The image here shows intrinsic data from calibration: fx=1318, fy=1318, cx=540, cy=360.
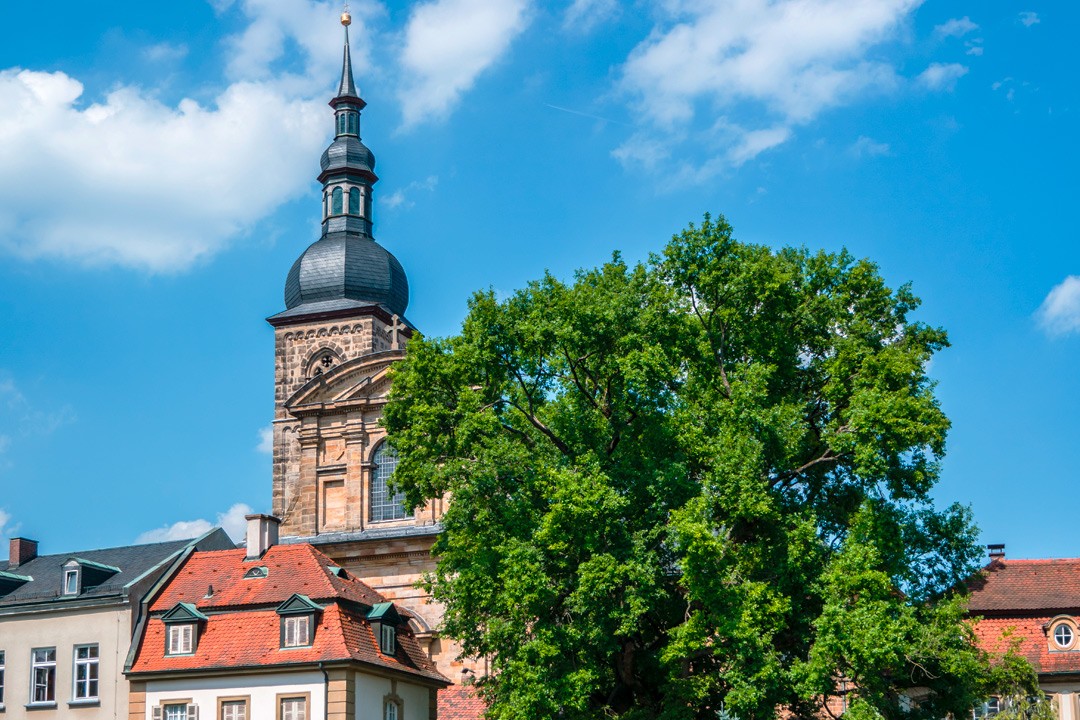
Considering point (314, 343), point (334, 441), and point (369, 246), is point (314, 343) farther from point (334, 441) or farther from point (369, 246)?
point (334, 441)

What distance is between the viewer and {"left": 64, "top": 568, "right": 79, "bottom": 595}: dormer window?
118 feet

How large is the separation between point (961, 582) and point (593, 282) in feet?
36.4

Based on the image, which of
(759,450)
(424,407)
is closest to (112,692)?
(424,407)

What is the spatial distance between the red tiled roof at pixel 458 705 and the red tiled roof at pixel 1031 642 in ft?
47.1

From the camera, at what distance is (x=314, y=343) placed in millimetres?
58062

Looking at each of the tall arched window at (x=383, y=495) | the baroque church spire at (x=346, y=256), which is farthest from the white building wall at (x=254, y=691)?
the baroque church spire at (x=346, y=256)

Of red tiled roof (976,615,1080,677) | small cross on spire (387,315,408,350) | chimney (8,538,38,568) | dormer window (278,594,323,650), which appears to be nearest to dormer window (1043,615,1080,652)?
red tiled roof (976,615,1080,677)

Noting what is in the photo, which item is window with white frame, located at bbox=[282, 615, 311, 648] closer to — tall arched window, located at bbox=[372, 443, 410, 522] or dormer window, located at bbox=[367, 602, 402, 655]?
dormer window, located at bbox=[367, 602, 402, 655]

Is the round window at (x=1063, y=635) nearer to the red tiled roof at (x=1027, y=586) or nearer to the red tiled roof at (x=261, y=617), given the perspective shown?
the red tiled roof at (x=1027, y=586)

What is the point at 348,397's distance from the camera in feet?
156

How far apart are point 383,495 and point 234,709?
1409cm

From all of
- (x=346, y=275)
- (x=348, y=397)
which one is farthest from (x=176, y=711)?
(x=346, y=275)

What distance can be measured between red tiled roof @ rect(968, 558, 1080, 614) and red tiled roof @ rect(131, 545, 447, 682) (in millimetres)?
15698

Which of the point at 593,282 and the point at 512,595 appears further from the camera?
the point at 593,282
